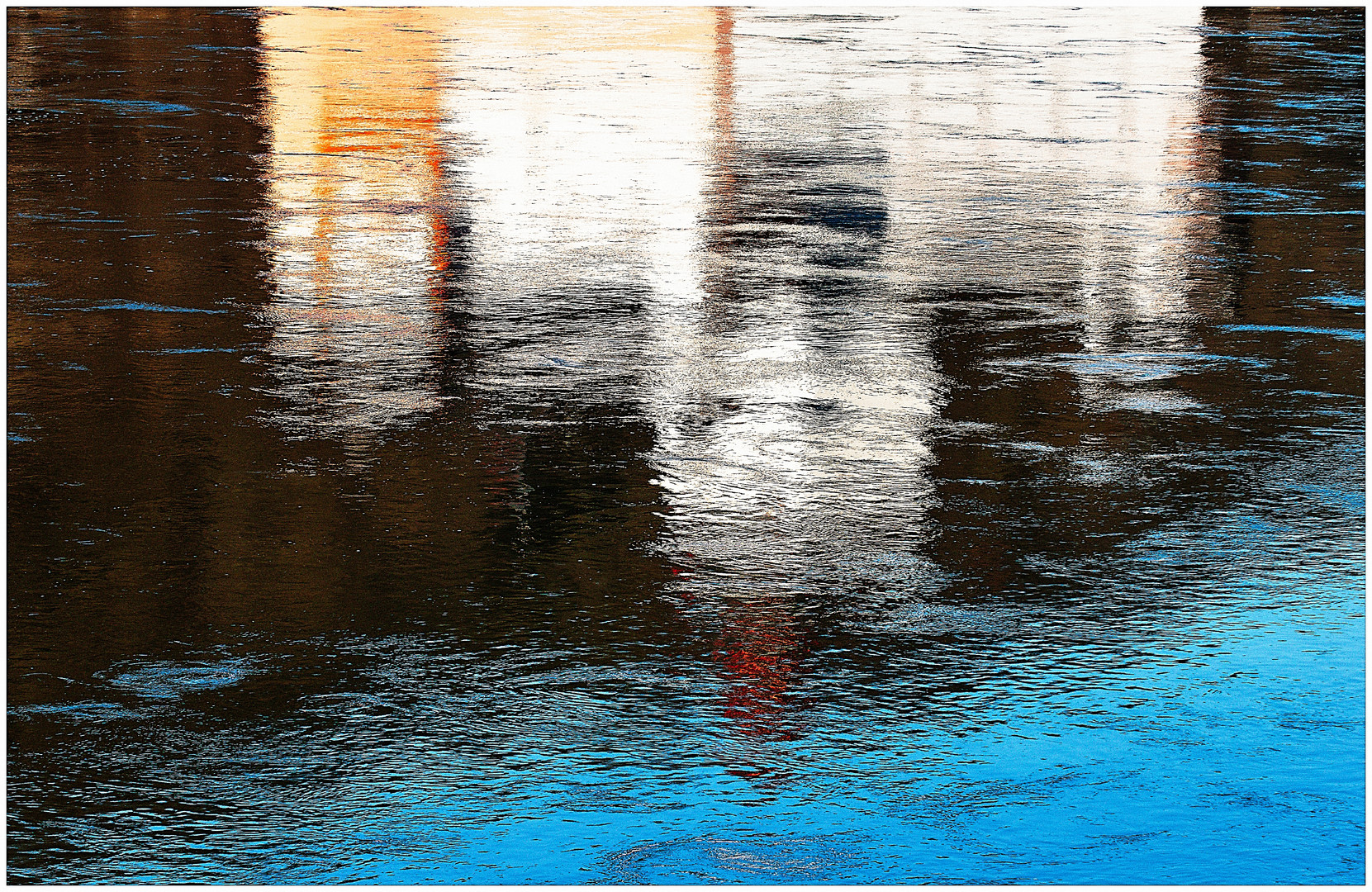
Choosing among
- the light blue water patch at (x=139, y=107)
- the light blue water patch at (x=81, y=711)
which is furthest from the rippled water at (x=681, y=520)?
the light blue water patch at (x=139, y=107)

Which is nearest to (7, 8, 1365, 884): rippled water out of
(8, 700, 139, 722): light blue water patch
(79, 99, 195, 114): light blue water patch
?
(8, 700, 139, 722): light blue water patch

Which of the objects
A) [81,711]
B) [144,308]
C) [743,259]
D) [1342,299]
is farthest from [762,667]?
[1342,299]

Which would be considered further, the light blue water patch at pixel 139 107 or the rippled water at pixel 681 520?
the light blue water patch at pixel 139 107

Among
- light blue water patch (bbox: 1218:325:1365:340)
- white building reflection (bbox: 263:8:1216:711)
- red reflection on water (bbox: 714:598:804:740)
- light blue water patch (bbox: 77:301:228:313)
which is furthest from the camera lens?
light blue water patch (bbox: 77:301:228:313)

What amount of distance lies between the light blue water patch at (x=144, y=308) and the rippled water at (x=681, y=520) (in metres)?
0.05

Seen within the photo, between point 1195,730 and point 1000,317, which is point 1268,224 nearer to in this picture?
point 1000,317

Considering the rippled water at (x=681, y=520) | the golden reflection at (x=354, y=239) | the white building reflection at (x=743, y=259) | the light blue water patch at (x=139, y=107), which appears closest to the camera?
the rippled water at (x=681, y=520)

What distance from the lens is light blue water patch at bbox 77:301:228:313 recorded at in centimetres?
761

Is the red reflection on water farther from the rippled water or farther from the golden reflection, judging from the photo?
the golden reflection

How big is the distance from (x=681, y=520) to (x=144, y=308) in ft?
11.5

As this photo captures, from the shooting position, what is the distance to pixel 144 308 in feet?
25.0

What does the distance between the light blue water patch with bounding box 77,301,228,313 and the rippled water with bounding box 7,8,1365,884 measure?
0.05 meters

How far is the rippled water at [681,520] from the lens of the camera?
11.5ft

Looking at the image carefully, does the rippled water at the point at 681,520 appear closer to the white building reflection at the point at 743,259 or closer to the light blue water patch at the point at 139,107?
the white building reflection at the point at 743,259
